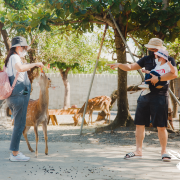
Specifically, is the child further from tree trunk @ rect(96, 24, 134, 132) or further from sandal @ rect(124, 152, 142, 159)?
tree trunk @ rect(96, 24, 134, 132)

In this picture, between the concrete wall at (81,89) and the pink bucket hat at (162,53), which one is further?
the concrete wall at (81,89)

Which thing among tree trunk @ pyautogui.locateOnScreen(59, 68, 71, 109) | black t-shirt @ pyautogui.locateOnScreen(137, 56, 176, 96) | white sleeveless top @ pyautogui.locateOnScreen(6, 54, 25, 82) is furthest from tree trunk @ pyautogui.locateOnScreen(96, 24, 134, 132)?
tree trunk @ pyautogui.locateOnScreen(59, 68, 71, 109)

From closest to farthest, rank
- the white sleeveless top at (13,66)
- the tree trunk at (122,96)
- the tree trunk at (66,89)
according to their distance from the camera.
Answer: the white sleeveless top at (13,66) → the tree trunk at (122,96) → the tree trunk at (66,89)

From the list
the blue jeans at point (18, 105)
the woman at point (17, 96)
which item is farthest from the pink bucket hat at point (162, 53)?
the blue jeans at point (18, 105)

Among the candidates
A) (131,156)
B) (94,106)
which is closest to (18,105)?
(131,156)

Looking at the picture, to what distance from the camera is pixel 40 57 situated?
11227 mm

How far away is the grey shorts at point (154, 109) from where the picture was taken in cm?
388

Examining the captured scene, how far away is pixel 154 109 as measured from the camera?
390cm

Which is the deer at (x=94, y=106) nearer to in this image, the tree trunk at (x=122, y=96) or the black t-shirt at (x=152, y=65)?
the tree trunk at (x=122, y=96)

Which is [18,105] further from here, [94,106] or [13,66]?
[94,106]

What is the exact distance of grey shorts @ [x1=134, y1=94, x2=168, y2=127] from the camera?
3.88m

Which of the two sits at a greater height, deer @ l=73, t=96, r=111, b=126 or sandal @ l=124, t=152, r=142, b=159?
deer @ l=73, t=96, r=111, b=126

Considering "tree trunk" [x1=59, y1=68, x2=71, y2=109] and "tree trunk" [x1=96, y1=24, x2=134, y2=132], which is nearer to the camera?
"tree trunk" [x1=96, y1=24, x2=134, y2=132]

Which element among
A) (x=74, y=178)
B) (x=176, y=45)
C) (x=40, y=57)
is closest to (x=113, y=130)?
(x=74, y=178)
